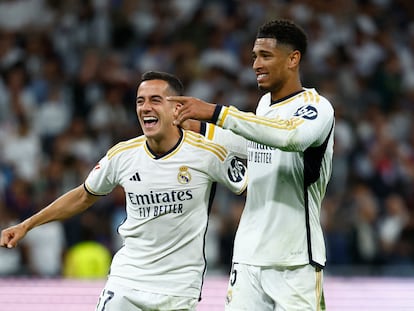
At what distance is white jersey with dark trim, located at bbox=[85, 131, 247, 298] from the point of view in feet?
19.6

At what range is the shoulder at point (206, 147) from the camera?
239 inches

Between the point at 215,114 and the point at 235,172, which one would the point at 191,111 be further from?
the point at 235,172

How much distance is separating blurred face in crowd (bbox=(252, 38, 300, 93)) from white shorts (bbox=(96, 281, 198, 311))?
4.17 ft

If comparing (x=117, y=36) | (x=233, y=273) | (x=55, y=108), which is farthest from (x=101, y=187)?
(x=117, y=36)

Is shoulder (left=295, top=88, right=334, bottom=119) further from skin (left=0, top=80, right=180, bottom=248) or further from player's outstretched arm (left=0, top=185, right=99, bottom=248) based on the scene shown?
player's outstretched arm (left=0, top=185, right=99, bottom=248)

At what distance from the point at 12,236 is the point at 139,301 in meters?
0.80

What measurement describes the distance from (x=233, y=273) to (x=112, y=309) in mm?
705

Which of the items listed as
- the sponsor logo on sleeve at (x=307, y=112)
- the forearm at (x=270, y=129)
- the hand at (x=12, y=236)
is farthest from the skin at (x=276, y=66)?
the hand at (x=12, y=236)

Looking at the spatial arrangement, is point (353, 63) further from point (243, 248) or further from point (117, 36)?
point (243, 248)

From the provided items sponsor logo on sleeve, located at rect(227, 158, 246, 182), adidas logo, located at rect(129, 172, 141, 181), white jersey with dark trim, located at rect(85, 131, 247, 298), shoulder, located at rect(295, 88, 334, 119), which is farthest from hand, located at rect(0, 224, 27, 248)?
shoulder, located at rect(295, 88, 334, 119)

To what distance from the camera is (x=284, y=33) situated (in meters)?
5.68

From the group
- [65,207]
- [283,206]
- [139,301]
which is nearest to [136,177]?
[65,207]

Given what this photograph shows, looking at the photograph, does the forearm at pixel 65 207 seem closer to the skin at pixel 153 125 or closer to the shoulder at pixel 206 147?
the skin at pixel 153 125

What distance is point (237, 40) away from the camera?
13672 mm
